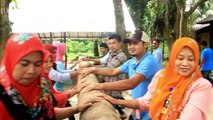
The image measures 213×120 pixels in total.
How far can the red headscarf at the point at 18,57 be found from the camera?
2129mm

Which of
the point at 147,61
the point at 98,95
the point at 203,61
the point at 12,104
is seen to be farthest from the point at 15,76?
the point at 203,61

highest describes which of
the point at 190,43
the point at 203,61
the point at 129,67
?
the point at 190,43

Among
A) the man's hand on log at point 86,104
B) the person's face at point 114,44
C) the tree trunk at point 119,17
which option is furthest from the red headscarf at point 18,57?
the tree trunk at point 119,17

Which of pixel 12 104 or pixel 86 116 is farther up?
pixel 12 104

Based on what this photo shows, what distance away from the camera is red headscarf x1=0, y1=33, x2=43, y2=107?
2.13 m

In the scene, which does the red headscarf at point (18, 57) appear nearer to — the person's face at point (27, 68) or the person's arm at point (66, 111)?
the person's face at point (27, 68)

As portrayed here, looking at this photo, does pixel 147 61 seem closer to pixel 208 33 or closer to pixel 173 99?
pixel 173 99

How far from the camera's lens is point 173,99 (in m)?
2.65

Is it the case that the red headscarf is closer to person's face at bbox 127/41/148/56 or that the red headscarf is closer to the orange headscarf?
the orange headscarf

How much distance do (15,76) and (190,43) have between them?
1236 mm

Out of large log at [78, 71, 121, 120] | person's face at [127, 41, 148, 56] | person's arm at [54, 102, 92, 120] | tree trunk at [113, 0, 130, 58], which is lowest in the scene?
person's arm at [54, 102, 92, 120]

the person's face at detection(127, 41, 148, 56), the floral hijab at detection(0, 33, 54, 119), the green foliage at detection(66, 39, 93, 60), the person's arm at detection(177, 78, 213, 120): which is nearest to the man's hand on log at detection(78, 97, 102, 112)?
the floral hijab at detection(0, 33, 54, 119)

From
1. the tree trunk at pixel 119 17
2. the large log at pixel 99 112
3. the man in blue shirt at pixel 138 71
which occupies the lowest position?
the large log at pixel 99 112

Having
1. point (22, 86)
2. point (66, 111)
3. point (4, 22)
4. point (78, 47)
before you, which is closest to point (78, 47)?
point (78, 47)
